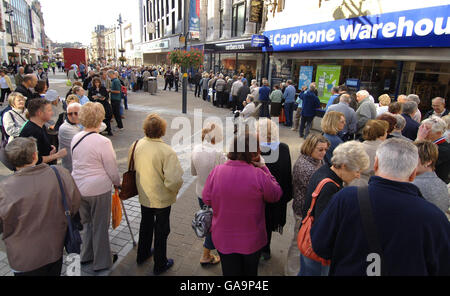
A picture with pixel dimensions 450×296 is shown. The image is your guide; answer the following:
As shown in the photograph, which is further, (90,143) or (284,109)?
(284,109)

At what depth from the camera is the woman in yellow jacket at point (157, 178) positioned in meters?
2.89

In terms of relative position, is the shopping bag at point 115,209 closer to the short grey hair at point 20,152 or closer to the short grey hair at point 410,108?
the short grey hair at point 20,152

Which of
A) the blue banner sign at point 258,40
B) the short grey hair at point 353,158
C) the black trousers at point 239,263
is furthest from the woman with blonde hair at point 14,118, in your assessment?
the blue banner sign at point 258,40

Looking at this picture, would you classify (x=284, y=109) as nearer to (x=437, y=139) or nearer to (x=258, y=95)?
(x=258, y=95)

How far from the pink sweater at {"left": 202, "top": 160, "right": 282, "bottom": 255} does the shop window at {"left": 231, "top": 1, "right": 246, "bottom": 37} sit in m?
21.3

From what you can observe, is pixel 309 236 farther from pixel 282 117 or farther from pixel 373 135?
pixel 282 117

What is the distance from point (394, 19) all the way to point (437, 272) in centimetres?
937

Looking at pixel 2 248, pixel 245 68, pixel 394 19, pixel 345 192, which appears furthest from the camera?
pixel 245 68

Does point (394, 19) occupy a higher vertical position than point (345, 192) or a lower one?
higher

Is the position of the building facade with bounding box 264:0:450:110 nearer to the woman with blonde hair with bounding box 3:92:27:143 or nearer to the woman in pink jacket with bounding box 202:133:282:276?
the woman in pink jacket with bounding box 202:133:282:276

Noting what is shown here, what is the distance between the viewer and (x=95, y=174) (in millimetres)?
2951

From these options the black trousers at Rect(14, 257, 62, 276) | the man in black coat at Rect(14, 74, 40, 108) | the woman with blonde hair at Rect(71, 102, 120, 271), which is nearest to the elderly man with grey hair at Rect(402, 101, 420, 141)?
the woman with blonde hair at Rect(71, 102, 120, 271)
